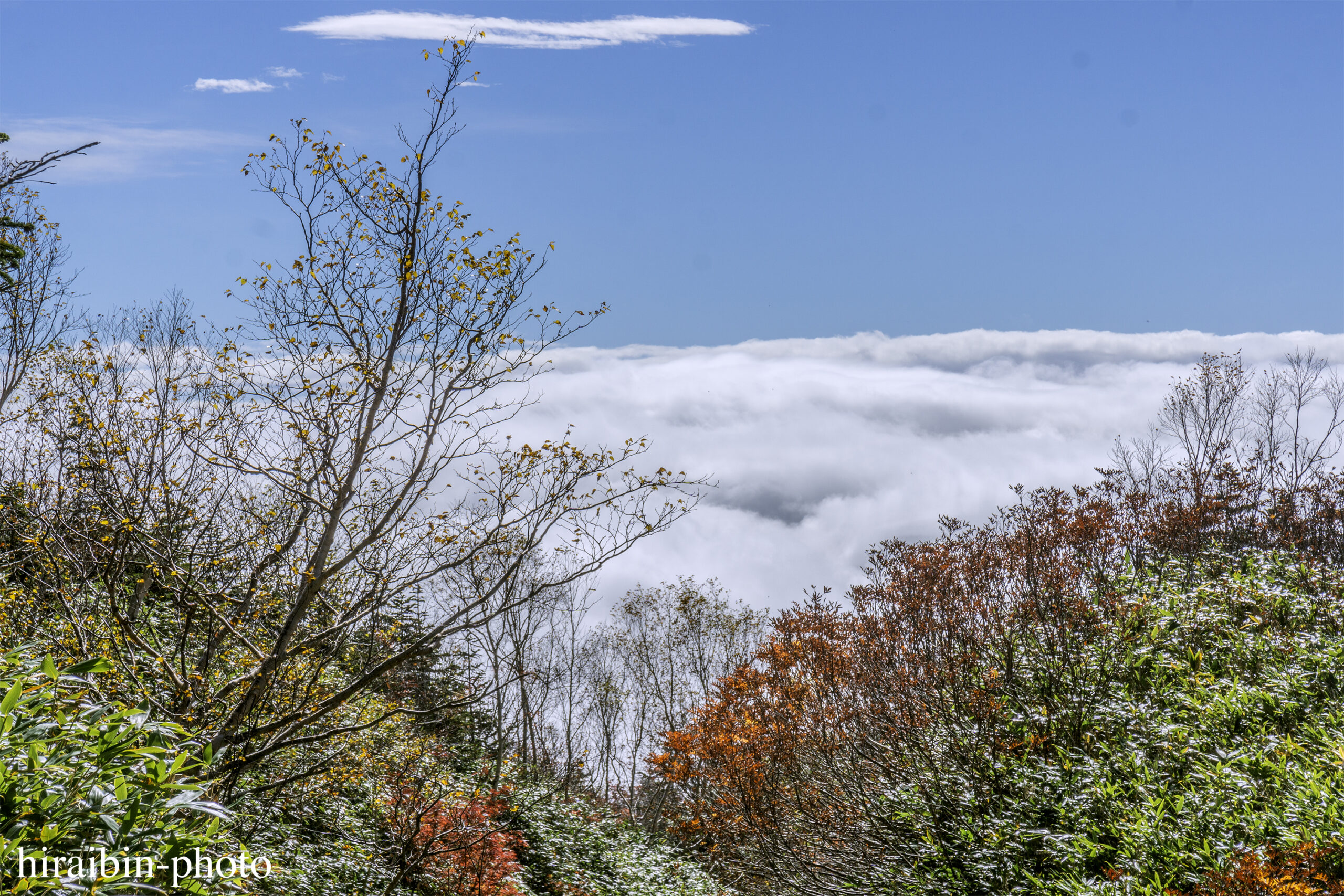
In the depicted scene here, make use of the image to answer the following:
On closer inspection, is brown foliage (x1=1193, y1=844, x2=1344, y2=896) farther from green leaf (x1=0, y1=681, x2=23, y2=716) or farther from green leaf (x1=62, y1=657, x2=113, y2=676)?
green leaf (x1=0, y1=681, x2=23, y2=716)

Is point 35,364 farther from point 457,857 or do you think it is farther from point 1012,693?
point 1012,693

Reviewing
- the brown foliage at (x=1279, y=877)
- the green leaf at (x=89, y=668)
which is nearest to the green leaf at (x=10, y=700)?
the green leaf at (x=89, y=668)

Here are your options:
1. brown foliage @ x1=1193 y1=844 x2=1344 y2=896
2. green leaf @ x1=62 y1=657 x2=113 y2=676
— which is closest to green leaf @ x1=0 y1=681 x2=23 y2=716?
green leaf @ x1=62 y1=657 x2=113 y2=676

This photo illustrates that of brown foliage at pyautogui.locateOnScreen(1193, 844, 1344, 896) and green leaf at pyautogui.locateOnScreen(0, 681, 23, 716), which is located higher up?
green leaf at pyautogui.locateOnScreen(0, 681, 23, 716)

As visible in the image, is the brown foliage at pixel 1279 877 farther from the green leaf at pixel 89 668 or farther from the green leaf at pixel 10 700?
the green leaf at pixel 10 700

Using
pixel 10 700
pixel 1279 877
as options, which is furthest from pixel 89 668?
pixel 1279 877

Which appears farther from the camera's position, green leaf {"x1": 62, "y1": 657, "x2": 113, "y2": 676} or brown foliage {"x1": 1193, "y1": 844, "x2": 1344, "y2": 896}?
brown foliage {"x1": 1193, "y1": 844, "x2": 1344, "y2": 896}

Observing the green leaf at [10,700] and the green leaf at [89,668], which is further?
the green leaf at [89,668]

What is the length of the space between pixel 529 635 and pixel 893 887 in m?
12.0

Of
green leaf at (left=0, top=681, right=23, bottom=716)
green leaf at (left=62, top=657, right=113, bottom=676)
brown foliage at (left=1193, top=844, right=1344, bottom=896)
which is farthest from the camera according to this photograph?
brown foliage at (left=1193, top=844, right=1344, bottom=896)

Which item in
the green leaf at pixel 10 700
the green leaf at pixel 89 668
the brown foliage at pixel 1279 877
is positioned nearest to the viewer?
the green leaf at pixel 10 700

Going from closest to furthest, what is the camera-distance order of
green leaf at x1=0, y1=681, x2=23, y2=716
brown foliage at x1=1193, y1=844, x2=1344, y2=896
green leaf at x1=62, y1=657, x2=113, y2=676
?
Answer: green leaf at x1=0, y1=681, x2=23, y2=716 < green leaf at x1=62, y1=657, x2=113, y2=676 < brown foliage at x1=1193, y1=844, x2=1344, y2=896

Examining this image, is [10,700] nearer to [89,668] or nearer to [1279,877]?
[89,668]

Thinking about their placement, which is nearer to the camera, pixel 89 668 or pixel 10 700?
pixel 10 700
